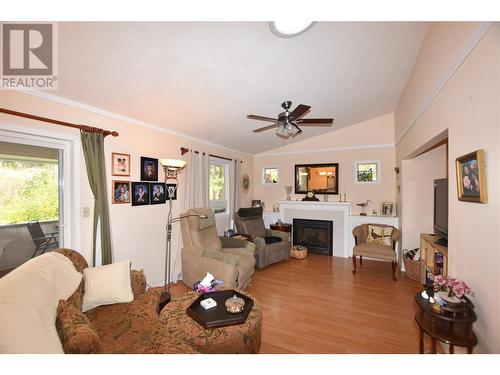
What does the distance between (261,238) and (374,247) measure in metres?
2.00

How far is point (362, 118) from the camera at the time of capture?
4512 mm

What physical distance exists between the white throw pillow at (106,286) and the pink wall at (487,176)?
8.58 feet

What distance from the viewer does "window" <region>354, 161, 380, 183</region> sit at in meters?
4.72

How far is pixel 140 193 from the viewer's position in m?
2.99

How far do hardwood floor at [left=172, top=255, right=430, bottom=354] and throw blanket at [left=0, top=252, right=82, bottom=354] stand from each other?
5.24ft

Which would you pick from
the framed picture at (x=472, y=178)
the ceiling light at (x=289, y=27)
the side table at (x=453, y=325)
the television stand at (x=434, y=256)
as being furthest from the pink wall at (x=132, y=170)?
the television stand at (x=434, y=256)

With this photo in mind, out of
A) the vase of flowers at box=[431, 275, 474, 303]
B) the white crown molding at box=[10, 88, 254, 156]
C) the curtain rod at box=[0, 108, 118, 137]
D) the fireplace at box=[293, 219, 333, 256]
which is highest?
the white crown molding at box=[10, 88, 254, 156]

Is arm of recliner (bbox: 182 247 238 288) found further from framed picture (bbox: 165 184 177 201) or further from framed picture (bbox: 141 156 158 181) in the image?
framed picture (bbox: 141 156 158 181)

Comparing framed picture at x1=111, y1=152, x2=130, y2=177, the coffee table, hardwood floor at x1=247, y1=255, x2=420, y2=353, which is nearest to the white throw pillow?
the coffee table

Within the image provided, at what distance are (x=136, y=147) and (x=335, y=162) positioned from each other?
416cm

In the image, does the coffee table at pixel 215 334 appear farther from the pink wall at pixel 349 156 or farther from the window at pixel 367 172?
the window at pixel 367 172

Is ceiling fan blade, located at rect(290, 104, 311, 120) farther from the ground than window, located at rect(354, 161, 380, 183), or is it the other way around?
ceiling fan blade, located at rect(290, 104, 311, 120)
